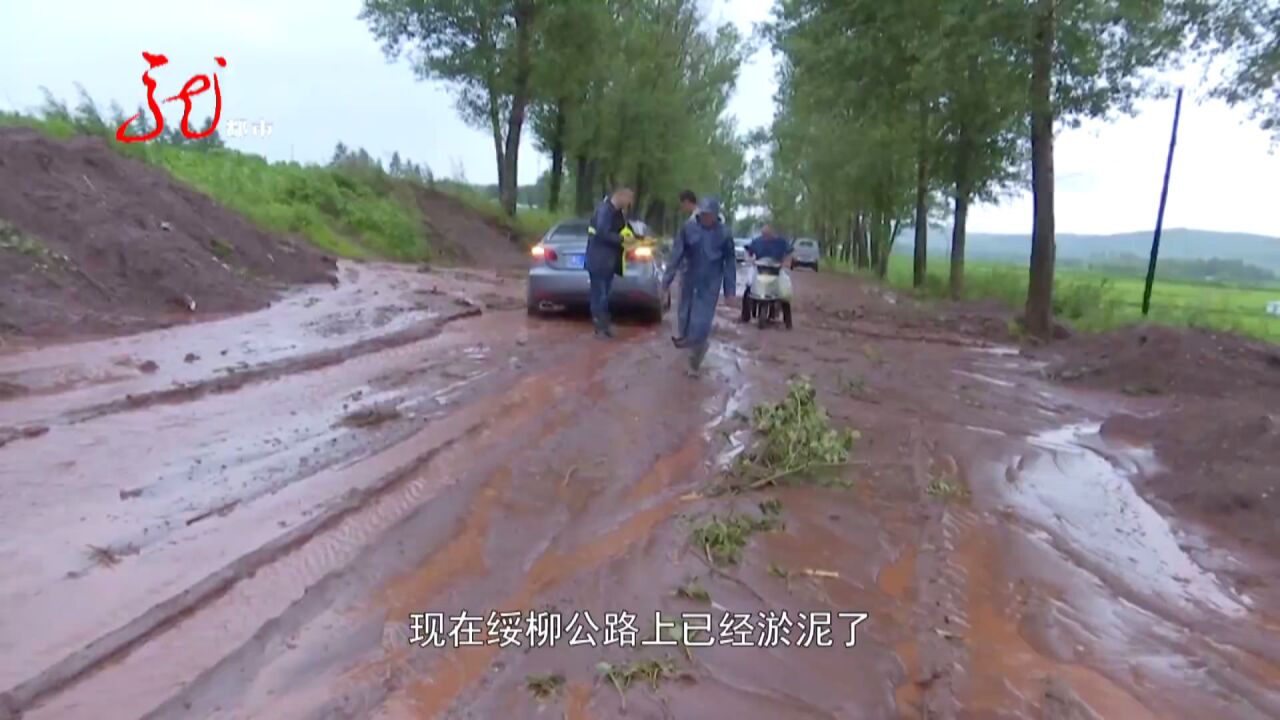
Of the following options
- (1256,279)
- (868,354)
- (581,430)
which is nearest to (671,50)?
(1256,279)

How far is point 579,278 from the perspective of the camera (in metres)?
13.8

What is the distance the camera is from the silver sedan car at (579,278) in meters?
13.8

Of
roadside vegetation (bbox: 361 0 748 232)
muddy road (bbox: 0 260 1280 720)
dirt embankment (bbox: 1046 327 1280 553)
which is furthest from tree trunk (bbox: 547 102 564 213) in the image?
muddy road (bbox: 0 260 1280 720)

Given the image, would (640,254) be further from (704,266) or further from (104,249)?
(104,249)

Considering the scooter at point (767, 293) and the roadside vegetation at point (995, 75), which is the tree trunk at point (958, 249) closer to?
the roadside vegetation at point (995, 75)

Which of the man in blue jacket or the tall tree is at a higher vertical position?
the tall tree

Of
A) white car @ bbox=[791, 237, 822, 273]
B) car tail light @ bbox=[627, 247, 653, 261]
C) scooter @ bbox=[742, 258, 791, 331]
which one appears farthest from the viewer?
white car @ bbox=[791, 237, 822, 273]

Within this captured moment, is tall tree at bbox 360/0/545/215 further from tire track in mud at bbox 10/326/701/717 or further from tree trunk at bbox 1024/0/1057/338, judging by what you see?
tire track in mud at bbox 10/326/701/717

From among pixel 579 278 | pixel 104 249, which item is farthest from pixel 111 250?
pixel 579 278

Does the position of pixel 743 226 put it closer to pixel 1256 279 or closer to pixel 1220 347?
pixel 1256 279

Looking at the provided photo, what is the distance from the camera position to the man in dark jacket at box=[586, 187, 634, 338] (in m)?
11.9

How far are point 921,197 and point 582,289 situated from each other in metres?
19.1

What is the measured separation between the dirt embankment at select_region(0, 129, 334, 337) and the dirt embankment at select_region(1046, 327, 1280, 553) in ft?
32.7

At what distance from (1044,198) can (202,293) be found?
12.9 m
